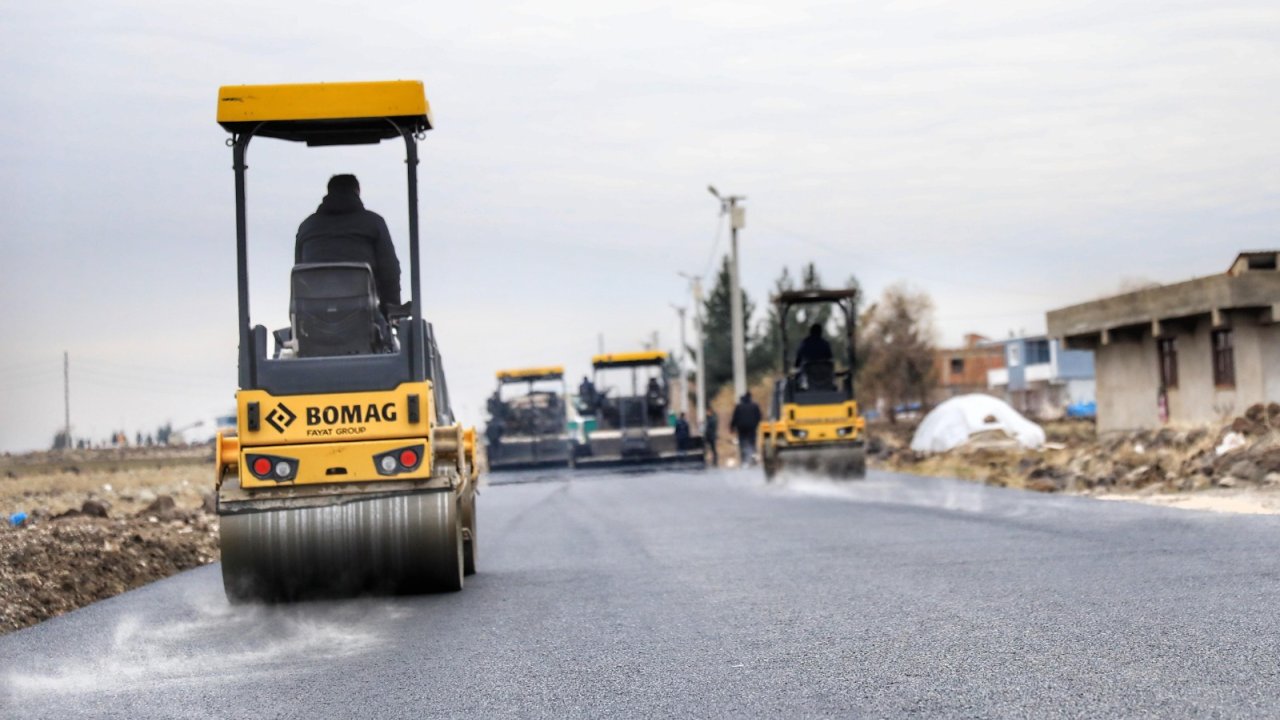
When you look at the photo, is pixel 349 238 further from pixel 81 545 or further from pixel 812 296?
pixel 812 296

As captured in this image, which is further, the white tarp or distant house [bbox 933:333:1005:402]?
distant house [bbox 933:333:1005:402]

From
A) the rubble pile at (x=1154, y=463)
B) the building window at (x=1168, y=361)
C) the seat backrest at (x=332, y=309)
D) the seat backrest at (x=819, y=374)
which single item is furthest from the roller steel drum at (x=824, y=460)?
the seat backrest at (x=332, y=309)

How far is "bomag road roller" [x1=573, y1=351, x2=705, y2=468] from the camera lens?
35.1m

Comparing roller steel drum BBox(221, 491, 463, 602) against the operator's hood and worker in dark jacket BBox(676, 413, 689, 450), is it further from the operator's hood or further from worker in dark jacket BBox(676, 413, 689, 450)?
worker in dark jacket BBox(676, 413, 689, 450)

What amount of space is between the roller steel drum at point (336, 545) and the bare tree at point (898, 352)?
176 feet

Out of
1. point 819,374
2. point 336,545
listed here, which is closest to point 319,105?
point 336,545

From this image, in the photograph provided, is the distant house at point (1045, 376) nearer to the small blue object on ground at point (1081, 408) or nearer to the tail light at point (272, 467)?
the small blue object on ground at point (1081, 408)

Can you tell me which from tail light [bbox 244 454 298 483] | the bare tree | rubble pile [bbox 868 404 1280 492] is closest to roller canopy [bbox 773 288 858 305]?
rubble pile [bbox 868 404 1280 492]

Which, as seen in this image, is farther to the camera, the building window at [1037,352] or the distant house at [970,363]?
the distant house at [970,363]

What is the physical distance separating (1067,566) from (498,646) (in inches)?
170

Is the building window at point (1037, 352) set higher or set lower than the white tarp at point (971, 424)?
higher

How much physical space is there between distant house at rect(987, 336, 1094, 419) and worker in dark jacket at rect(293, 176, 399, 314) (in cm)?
6742

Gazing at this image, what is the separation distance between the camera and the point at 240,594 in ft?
31.0

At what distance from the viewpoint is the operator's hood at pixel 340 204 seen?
392 inches
